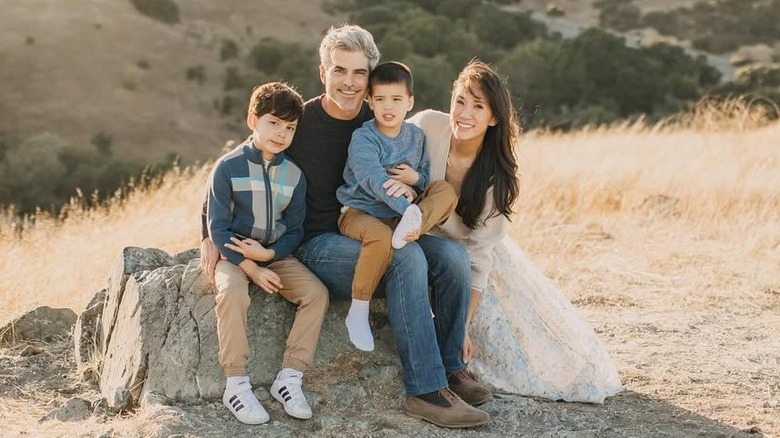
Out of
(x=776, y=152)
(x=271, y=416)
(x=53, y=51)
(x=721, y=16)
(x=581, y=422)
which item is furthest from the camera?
(x=721, y=16)

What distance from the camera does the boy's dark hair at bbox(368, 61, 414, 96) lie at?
398cm

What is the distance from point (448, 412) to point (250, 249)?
3.67 ft

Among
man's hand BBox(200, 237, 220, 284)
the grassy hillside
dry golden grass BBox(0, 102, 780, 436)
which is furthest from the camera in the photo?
the grassy hillside

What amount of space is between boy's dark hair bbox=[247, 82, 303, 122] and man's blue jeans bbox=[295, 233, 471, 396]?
0.59m

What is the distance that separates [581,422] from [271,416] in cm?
145

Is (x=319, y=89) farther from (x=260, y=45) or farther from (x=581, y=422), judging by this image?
(x=581, y=422)

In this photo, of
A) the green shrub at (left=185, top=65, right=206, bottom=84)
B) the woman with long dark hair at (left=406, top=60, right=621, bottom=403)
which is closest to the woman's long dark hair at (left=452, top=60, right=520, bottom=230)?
the woman with long dark hair at (left=406, top=60, right=621, bottom=403)

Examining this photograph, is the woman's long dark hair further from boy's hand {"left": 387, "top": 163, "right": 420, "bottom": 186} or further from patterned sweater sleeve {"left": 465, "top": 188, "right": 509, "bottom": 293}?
boy's hand {"left": 387, "top": 163, "right": 420, "bottom": 186}

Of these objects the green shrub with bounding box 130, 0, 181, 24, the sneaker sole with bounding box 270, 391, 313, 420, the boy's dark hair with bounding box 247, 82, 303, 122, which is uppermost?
the boy's dark hair with bounding box 247, 82, 303, 122

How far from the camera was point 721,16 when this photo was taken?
→ 39844 millimetres

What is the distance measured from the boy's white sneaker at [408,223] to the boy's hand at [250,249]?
58cm

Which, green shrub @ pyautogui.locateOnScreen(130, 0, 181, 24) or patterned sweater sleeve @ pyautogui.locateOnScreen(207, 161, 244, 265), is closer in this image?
patterned sweater sleeve @ pyautogui.locateOnScreen(207, 161, 244, 265)

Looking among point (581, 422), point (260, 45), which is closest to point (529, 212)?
point (581, 422)

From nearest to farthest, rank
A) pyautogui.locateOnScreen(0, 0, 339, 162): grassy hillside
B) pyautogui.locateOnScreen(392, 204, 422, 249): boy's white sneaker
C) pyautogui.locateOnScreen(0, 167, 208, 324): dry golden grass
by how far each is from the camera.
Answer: pyautogui.locateOnScreen(392, 204, 422, 249): boy's white sneaker, pyautogui.locateOnScreen(0, 167, 208, 324): dry golden grass, pyautogui.locateOnScreen(0, 0, 339, 162): grassy hillside
